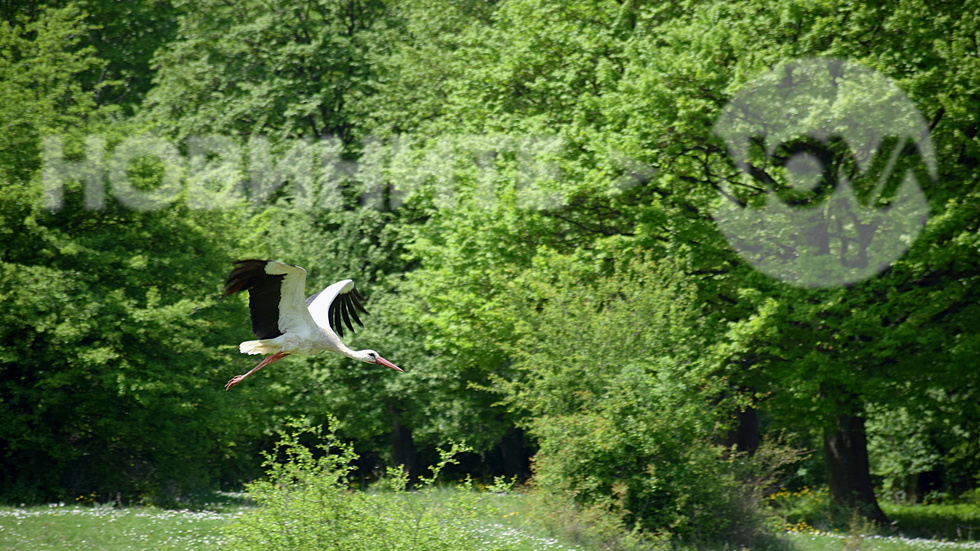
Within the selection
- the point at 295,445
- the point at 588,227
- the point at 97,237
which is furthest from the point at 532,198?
the point at 295,445

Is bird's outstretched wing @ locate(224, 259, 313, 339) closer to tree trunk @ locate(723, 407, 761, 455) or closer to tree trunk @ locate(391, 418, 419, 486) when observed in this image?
tree trunk @ locate(723, 407, 761, 455)

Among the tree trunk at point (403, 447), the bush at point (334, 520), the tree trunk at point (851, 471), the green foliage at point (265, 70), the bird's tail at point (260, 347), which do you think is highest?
the green foliage at point (265, 70)

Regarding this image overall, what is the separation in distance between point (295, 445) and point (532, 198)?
35.2 ft

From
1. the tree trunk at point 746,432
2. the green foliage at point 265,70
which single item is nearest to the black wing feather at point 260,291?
the tree trunk at point 746,432

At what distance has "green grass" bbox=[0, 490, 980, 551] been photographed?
14.4 m

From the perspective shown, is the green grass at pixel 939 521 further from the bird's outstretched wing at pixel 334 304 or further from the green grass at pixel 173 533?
the bird's outstretched wing at pixel 334 304

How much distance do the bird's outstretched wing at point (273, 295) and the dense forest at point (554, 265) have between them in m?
5.96

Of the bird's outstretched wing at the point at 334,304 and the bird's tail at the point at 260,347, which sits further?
the bird's outstretched wing at the point at 334,304

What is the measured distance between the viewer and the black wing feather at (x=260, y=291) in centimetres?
1009

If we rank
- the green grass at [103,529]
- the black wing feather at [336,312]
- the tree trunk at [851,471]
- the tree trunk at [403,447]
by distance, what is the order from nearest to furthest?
1. the black wing feather at [336,312]
2. the green grass at [103,529]
3. the tree trunk at [851,471]
4. the tree trunk at [403,447]

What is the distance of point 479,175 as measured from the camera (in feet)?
77.3

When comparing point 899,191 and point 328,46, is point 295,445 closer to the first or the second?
point 899,191

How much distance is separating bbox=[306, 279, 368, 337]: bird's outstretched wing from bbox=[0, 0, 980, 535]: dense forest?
4526 mm

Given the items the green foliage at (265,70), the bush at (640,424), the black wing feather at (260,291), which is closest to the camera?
the black wing feather at (260,291)
